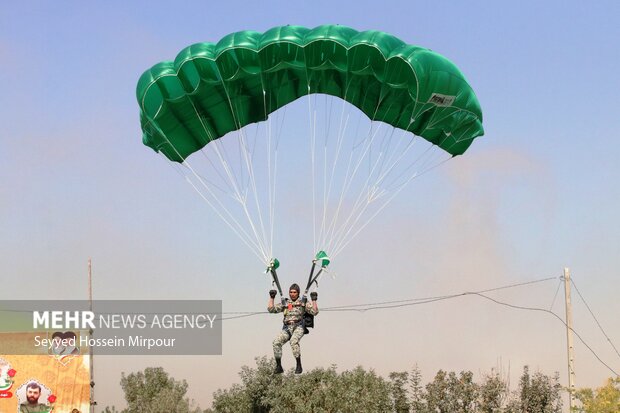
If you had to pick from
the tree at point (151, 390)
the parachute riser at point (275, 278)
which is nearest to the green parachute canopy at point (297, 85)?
the parachute riser at point (275, 278)

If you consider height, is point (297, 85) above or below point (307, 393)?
above

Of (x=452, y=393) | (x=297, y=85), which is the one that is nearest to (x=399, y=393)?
(x=452, y=393)

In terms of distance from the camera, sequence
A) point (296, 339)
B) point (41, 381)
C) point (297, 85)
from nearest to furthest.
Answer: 1. point (296, 339)
2. point (297, 85)
3. point (41, 381)

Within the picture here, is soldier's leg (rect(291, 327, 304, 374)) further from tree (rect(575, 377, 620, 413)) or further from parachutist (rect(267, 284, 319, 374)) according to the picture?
tree (rect(575, 377, 620, 413))

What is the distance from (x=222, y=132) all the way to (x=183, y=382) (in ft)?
85.8

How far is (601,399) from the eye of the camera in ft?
88.4

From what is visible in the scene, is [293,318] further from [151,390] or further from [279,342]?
[151,390]

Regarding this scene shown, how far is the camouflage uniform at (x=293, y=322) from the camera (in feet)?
68.3

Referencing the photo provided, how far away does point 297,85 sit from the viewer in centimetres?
2422

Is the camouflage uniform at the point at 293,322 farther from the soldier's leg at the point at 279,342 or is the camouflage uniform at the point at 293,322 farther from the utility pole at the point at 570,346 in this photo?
the utility pole at the point at 570,346

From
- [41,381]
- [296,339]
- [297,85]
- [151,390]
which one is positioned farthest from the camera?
[151,390]

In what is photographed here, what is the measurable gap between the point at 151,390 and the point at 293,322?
97.7ft

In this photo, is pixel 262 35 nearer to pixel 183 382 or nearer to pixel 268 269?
pixel 268 269

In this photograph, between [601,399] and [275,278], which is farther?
[601,399]
